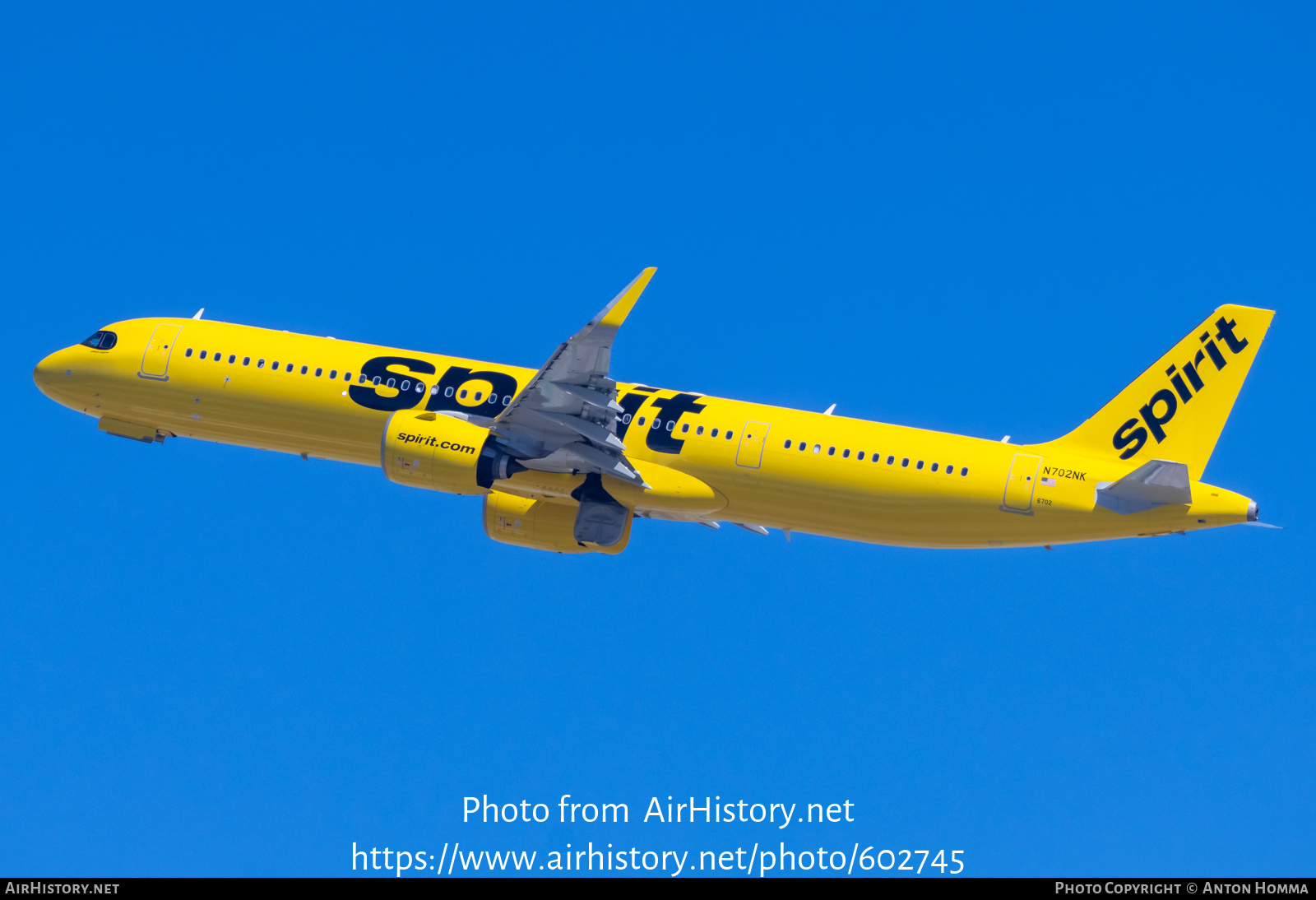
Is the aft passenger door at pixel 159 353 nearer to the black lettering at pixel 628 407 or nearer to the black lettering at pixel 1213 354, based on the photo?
the black lettering at pixel 628 407

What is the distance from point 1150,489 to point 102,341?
33.4 meters

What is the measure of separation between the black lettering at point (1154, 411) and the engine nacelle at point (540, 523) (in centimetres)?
1540

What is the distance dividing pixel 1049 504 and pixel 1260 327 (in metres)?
7.80

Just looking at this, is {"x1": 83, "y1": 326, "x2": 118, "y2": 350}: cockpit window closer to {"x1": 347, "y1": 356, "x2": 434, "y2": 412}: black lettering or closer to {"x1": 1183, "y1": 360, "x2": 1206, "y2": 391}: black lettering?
{"x1": 347, "y1": 356, "x2": 434, "y2": 412}: black lettering

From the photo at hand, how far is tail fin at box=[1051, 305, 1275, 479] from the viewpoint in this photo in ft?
155

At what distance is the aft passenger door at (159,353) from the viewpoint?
5412cm

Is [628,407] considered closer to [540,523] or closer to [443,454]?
[540,523]

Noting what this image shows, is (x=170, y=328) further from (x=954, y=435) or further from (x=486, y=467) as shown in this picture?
(x=954, y=435)

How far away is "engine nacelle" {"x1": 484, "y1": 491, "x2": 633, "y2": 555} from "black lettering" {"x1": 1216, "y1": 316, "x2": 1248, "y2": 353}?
17941mm

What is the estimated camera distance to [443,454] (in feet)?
164

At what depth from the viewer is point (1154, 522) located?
1822 inches

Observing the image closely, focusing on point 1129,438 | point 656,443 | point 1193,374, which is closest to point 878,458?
point 656,443


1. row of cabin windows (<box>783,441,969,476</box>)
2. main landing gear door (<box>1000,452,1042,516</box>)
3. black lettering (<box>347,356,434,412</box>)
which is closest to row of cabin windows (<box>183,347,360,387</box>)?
black lettering (<box>347,356,434,412</box>)
